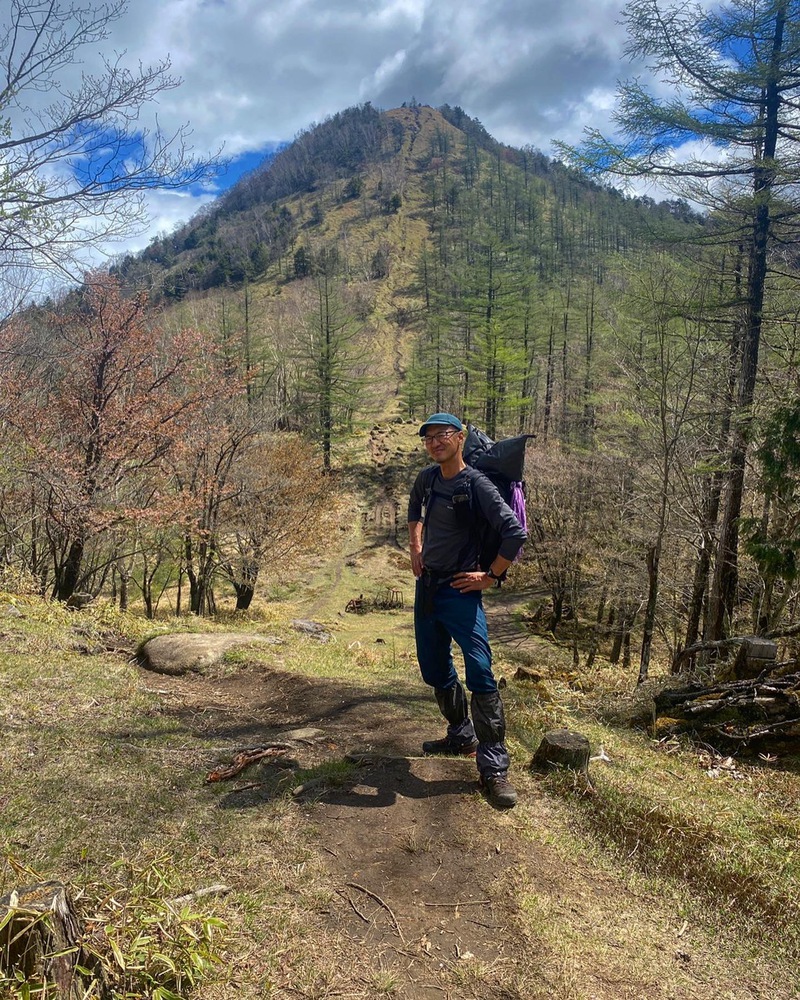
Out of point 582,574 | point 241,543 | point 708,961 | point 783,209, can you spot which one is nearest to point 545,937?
point 708,961

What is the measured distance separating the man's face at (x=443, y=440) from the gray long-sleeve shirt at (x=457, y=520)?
0.15m

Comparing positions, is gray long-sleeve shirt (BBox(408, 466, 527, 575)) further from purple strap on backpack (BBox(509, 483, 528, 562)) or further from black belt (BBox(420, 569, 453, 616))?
purple strap on backpack (BBox(509, 483, 528, 562))

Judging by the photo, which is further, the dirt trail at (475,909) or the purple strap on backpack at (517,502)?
the purple strap on backpack at (517,502)

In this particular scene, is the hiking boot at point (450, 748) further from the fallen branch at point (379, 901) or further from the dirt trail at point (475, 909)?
the fallen branch at point (379, 901)

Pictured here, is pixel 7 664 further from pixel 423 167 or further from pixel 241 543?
pixel 423 167

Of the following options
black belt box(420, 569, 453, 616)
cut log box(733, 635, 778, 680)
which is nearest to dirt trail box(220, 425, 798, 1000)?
black belt box(420, 569, 453, 616)

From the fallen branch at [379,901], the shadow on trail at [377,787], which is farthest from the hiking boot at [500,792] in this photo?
the fallen branch at [379,901]

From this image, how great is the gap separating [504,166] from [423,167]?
19.0m

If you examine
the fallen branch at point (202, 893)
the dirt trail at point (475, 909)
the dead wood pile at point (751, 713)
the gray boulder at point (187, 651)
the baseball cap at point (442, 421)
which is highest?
the baseball cap at point (442, 421)

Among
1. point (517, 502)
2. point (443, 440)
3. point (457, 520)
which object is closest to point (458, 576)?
point (457, 520)

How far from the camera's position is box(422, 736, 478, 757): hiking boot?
3920 millimetres

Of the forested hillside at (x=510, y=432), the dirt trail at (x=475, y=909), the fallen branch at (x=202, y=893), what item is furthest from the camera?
the forested hillside at (x=510, y=432)

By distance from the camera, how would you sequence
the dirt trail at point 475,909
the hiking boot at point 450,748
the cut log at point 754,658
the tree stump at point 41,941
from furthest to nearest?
the cut log at point 754,658 → the hiking boot at point 450,748 → the dirt trail at point 475,909 → the tree stump at point 41,941

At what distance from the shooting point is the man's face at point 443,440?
3500 millimetres
